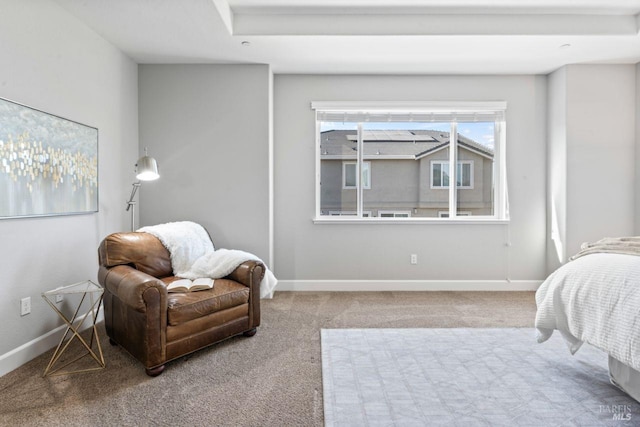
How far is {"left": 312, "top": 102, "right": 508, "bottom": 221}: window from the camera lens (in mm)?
4043

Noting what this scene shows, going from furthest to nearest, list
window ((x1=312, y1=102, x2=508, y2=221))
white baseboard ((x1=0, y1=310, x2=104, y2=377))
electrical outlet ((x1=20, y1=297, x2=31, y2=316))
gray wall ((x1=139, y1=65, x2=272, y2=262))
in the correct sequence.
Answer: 1. window ((x1=312, y1=102, x2=508, y2=221))
2. gray wall ((x1=139, y1=65, x2=272, y2=262))
3. electrical outlet ((x1=20, y1=297, x2=31, y2=316))
4. white baseboard ((x1=0, y1=310, x2=104, y2=377))

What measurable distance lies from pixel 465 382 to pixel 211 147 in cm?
302

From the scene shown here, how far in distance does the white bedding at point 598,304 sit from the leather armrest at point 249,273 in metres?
1.88

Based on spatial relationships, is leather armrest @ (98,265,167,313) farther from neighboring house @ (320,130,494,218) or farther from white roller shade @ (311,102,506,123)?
white roller shade @ (311,102,506,123)

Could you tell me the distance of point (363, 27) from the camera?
9.73 feet

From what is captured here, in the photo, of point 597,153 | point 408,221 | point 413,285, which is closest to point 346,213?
point 408,221

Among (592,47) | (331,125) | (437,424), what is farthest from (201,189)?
(592,47)

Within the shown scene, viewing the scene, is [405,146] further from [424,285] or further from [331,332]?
[331,332]

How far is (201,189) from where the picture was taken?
3609 millimetres

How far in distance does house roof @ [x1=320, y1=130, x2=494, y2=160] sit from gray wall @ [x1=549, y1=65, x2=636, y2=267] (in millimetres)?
837

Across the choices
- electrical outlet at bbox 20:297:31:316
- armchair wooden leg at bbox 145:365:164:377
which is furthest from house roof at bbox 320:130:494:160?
electrical outlet at bbox 20:297:31:316

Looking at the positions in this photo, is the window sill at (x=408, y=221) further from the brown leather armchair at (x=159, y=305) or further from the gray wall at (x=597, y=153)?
Answer: the brown leather armchair at (x=159, y=305)
